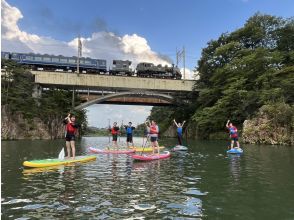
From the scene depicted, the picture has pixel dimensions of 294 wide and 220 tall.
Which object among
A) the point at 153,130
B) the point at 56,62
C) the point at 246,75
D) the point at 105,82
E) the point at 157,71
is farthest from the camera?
the point at 157,71

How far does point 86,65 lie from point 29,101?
15.7 metres

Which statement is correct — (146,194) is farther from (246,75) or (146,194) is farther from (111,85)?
(111,85)

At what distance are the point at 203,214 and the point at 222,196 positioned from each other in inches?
83.3

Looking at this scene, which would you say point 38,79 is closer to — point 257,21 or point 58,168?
point 257,21

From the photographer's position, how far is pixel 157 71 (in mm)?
76375

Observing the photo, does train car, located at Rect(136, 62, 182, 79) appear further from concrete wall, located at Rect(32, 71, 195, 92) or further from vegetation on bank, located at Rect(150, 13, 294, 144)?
vegetation on bank, located at Rect(150, 13, 294, 144)

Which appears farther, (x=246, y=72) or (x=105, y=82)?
(x=105, y=82)

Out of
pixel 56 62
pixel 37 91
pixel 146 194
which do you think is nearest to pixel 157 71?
pixel 56 62

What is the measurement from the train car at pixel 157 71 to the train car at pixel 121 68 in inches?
104

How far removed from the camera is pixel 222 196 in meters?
9.98

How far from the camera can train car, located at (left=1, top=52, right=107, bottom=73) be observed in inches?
2655

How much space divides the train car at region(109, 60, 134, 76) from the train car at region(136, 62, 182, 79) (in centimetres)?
265

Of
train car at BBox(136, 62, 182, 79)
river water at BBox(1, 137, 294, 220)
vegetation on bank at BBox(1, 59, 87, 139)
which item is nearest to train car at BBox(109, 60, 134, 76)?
train car at BBox(136, 62, 182, 79)

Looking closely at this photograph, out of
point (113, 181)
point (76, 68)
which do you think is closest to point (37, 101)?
point (76, 68)
